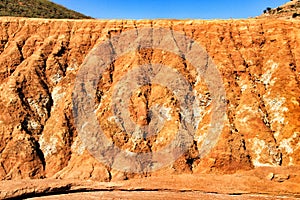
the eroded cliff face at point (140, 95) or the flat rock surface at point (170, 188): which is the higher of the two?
the eroded cliff face at point (140, 95)

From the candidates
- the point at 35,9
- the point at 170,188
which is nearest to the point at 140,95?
the point at 170,188

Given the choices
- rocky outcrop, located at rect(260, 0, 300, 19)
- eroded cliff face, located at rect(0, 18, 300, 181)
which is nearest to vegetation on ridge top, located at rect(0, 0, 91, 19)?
eroded cliff face, located at rect(0, 18, 300, 181)

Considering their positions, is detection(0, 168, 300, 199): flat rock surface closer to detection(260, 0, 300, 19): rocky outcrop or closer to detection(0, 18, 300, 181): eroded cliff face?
detection(0, 18, 300, 181): eroded cliff face

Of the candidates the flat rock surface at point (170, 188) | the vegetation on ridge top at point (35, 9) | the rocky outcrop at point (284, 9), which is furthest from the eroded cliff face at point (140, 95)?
the rocky outcrop at point (284, 9)

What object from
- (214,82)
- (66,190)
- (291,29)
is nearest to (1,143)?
(66,190)

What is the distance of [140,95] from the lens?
3253 centimetres

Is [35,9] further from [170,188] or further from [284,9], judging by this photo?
[170,188]

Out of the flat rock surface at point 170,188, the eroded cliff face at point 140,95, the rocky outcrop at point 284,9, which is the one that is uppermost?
the rocky outcrop at point 284,9

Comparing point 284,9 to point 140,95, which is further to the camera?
point 284,9

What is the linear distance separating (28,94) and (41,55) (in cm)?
498

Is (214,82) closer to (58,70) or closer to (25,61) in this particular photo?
(58,70)

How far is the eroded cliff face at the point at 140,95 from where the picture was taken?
2889 centimetres

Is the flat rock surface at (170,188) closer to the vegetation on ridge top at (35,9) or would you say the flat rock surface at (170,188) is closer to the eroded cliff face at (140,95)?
the eroded cliff face at (140,95)

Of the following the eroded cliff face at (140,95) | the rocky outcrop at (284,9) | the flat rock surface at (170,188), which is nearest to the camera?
the flat rock surface at (170,188)
